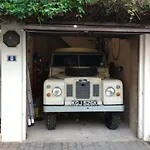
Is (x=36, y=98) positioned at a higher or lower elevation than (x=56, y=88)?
lower

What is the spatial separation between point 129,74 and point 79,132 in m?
2.08

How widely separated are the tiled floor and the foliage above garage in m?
2.84

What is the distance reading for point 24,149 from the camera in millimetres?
6180

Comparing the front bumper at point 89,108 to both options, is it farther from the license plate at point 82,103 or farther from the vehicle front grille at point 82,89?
the vehicle front grille at point 82,89

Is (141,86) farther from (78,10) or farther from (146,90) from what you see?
(78,10)

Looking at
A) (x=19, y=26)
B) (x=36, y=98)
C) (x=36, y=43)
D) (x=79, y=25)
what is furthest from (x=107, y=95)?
(x=36, y=43)

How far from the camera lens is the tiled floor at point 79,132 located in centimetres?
693

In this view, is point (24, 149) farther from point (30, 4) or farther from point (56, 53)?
point (56, 53)

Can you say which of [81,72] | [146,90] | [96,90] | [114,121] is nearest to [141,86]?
[146,90]

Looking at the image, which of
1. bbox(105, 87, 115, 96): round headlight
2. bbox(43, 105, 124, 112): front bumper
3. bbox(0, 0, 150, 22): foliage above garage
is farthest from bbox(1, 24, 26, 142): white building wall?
bbox(105, 87, 115, 96): round headlight

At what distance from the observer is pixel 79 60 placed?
8875 mm

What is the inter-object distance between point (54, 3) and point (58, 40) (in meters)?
8.30

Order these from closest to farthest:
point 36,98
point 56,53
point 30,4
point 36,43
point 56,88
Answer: point 30,4
point 56,88
point 56,53
point 36,98
point 36,43

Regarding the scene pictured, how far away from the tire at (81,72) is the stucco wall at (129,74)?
3.04 ft
